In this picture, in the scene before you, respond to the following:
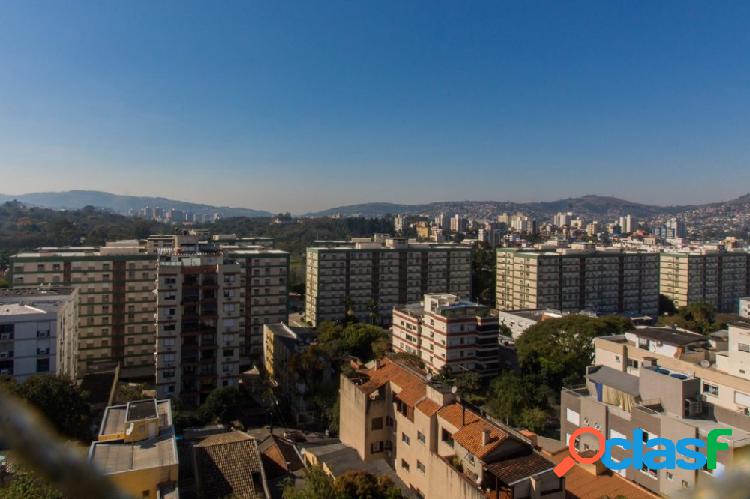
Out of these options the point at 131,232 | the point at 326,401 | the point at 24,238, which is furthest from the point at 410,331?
the point at 131,232

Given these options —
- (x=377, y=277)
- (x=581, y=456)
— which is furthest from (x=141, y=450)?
(x=377, y=277)

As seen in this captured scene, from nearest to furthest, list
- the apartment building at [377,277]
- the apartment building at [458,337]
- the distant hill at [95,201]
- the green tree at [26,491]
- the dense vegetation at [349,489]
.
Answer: the green tree at [26,491] → the dense vegetation at [349,489] → the apartment building at [458,337] → the apartment building at [377,277] → the distant hill at [95,201]

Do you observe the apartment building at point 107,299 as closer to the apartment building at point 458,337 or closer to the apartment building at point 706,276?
the apartment building at point 458,337

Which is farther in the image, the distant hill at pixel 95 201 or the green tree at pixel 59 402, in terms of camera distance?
the distant hill at pixel 95 201

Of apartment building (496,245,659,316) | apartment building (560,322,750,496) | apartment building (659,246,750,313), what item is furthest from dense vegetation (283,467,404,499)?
apartment building (659,246,750,313)

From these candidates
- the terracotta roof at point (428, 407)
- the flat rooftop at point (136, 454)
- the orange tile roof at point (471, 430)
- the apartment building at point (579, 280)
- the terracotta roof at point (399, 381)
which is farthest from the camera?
the apartment building at point (579, 280)

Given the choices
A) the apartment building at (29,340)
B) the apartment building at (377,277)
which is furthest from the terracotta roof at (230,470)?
the apartment building at (377,277)

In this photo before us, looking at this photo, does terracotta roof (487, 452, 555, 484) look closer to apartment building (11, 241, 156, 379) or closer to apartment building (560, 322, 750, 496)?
apartment building (560, 322, 750, 496)

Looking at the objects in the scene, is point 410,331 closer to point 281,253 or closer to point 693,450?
point 281,253

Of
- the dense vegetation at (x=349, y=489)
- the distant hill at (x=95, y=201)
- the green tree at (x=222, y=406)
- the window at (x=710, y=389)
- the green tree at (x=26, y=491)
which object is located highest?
the distant hill at (x=95, y=201)
